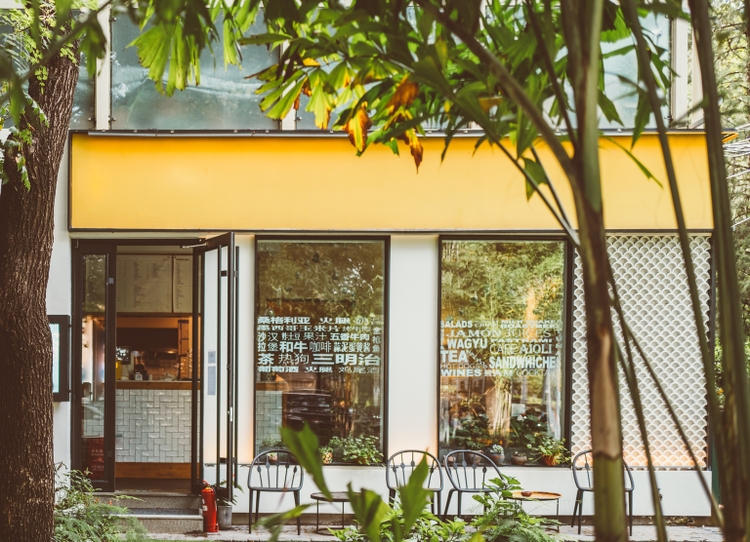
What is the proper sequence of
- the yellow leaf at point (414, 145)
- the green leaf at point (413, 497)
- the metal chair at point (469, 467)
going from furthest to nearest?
the metal chair at point (469, 467), the yellow leaf at point (414, 145), the green leaf at point (413, 497)

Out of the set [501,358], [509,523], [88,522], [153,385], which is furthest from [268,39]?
[153,385]

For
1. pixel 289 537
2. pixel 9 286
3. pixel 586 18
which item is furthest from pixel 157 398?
pixel 586 18

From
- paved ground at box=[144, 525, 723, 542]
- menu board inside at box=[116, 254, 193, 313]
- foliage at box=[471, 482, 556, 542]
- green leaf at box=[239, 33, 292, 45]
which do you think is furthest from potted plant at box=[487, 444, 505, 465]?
green leaf at box=[239, 33, 292, 45]

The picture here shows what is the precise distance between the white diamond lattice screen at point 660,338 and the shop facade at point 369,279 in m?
0.02

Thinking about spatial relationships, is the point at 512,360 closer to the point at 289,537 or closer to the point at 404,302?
the point at 404,302

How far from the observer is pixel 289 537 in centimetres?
777

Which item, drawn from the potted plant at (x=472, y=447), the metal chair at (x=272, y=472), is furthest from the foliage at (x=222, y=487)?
the potted plant at (x=472, y=447)

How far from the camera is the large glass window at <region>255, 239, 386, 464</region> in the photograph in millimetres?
8750

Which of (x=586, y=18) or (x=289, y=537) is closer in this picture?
(x=586, y=18)

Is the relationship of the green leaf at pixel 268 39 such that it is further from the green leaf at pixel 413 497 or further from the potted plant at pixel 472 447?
the potted plant at pixel 472 447

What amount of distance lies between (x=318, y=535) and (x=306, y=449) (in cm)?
762

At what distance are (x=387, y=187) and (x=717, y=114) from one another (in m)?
8.09

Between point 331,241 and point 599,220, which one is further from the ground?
point 331,241

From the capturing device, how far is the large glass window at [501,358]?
876 cm
